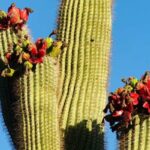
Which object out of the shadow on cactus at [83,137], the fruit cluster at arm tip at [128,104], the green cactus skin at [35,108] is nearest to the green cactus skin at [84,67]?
the shadow on cactus at [83,137]

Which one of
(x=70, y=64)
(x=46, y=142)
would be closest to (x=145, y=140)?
(x=46, y=142)

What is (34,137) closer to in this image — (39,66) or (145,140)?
(39,66)

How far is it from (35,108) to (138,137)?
119cm

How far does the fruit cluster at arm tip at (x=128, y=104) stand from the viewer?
21.1 feet

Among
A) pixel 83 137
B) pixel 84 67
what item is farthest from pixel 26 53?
pixel 83 137

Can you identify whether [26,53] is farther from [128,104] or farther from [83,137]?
[128,104]

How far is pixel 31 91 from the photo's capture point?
709cm

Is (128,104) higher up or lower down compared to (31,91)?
lower down

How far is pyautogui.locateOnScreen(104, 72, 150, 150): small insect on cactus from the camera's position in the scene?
6.35 m

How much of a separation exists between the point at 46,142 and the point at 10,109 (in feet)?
2.01

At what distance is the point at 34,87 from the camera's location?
7.11 m

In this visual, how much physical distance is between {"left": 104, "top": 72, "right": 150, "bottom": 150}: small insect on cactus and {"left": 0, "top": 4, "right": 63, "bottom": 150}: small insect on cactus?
0.72m

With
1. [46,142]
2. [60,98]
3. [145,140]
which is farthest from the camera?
[60,98]

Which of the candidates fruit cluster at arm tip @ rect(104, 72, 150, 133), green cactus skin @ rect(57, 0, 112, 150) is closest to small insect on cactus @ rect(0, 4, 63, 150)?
green cactus skin @ rect(57, 0, 112, 150)
